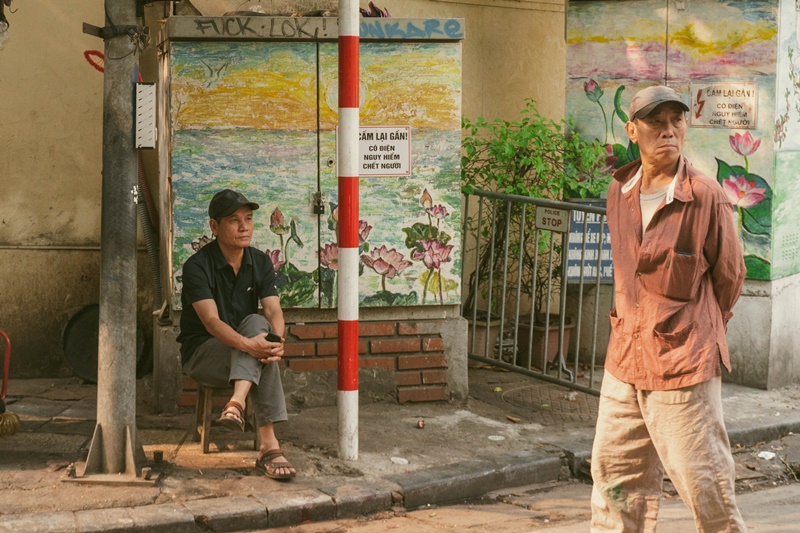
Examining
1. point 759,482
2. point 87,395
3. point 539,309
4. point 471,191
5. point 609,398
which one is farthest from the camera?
point 539,309

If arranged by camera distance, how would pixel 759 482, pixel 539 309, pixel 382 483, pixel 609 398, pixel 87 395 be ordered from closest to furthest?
pixel 609 398, pixel 382 483, pixel 759 482, pixel 87 395, pixel 539 309

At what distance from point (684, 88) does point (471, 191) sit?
188cm

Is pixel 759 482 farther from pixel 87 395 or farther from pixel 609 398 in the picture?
pixel 87 395

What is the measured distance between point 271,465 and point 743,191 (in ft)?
14.7

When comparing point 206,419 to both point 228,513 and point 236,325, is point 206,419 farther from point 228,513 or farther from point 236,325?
point 228,513

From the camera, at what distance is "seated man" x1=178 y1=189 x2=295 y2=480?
5621 millimetres

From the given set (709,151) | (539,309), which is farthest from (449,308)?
(709,151)


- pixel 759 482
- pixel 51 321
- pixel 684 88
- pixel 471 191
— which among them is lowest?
pixel 759 482

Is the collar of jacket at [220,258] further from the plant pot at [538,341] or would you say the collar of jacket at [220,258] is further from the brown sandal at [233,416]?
the plant pot at [538,341]

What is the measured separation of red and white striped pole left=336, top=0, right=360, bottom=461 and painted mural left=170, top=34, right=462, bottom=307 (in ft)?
3.25

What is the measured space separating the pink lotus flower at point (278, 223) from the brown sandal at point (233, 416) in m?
1.62

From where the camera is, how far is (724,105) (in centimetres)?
811

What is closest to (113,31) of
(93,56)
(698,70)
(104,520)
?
(104,520)

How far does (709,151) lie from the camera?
8.20 m
